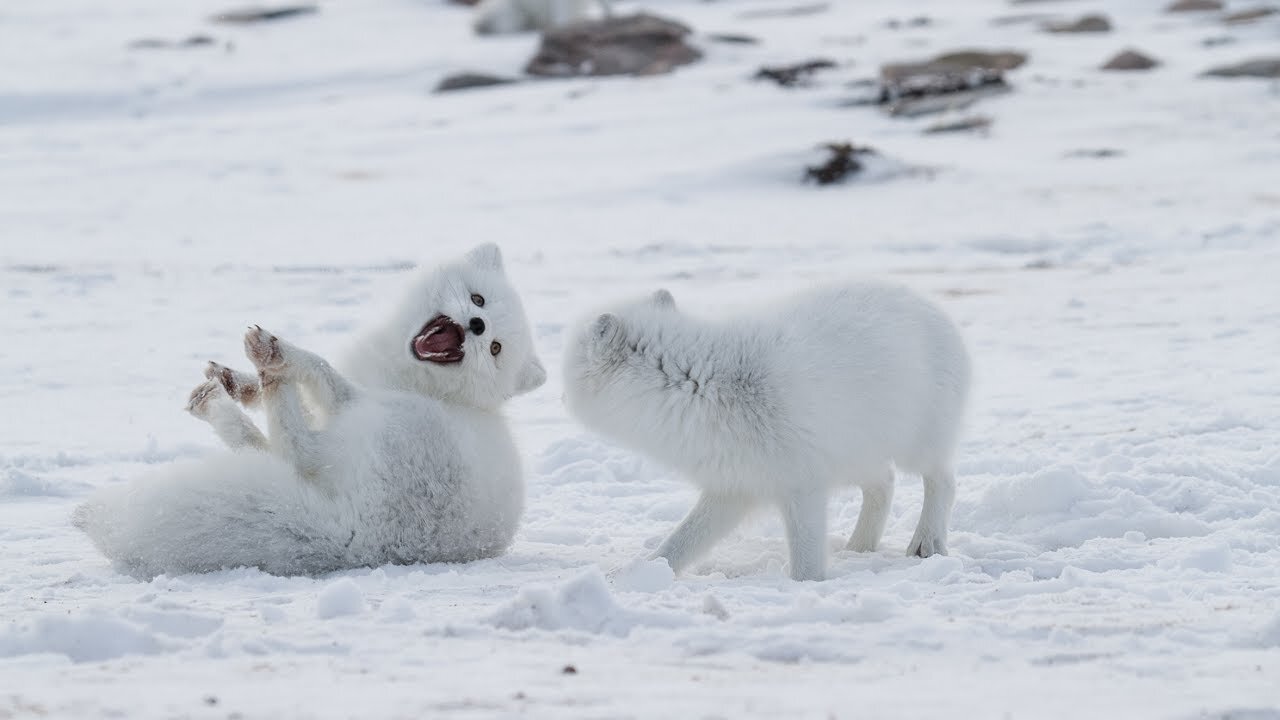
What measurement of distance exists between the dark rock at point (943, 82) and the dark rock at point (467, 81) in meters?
4.65

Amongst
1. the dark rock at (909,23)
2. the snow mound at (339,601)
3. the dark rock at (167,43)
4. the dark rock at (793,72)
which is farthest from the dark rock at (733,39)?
the snow mound at (339,601)

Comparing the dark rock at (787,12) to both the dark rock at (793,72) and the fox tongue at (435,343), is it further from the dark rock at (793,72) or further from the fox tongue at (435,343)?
the fox tongue at (435,343)

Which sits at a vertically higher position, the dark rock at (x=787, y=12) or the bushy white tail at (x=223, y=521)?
the dark rock at (x=787, y=12)

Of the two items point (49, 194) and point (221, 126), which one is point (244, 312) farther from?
point (221, 126)

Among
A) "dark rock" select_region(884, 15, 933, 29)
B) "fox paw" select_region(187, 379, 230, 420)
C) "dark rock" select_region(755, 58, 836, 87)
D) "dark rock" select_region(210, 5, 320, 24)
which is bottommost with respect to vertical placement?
"dark rock" select_region(755, 58, 836, 87)

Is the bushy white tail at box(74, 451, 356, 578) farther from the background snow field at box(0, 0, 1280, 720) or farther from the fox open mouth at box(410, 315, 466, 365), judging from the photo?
the fox open mouth at box(410, 315, 466, 365)

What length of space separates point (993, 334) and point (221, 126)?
10.4 meters

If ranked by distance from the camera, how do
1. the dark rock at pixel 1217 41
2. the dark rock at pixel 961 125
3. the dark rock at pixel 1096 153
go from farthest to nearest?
1. the dark rock at pixel 1217 41
2. the dark rock at pixel 961 125
3. the dark rock at pixel 1096 153

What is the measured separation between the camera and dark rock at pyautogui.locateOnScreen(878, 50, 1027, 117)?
15844mm

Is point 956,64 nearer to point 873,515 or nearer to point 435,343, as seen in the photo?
point 873,515

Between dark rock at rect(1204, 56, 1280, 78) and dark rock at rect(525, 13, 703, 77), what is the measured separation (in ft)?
20.7

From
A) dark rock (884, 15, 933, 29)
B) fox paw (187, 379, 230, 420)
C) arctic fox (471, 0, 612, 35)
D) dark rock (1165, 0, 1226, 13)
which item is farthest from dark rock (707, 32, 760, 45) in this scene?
fox paw (187, 379, 230, 420)

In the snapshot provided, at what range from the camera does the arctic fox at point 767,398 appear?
15.0 ft

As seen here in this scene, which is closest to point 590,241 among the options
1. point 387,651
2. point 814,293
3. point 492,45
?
point 814,293
